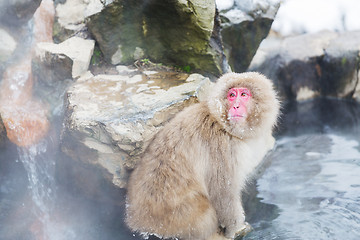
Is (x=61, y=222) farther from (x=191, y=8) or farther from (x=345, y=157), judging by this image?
(x=345, y=157)

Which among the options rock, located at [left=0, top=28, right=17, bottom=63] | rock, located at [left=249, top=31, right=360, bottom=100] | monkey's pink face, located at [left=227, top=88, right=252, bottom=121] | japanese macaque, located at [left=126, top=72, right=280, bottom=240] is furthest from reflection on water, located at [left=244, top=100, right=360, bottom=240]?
rock, located at [left=0, top=28, right=17, bottom=63]

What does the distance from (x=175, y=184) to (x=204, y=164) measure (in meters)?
0.24

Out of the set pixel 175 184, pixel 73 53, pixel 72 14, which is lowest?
pixel 175 184

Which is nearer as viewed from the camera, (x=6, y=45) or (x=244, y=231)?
(x=244, y=231)

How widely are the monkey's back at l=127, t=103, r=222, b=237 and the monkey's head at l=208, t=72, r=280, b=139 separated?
116 millimetres

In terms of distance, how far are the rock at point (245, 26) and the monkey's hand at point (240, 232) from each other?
7.54 ft

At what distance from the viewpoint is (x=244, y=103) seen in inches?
92.7

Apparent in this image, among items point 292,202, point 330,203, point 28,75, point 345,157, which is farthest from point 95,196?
point 345,157

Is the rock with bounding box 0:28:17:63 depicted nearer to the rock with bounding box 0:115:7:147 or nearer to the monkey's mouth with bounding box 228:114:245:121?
the rock with bounding box 0:115:7:147

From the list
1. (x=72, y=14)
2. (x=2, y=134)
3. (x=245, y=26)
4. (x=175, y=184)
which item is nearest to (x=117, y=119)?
(x=175, y=184)

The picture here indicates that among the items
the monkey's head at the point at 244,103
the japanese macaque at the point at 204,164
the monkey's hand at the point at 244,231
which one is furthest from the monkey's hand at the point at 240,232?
the monkey's head at the point at 244,103

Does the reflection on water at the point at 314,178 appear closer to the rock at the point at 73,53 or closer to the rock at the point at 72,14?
the rock at the point at 73,53

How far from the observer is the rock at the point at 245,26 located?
4.51 m

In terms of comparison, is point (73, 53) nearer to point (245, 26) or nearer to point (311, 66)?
point (245, 26)
